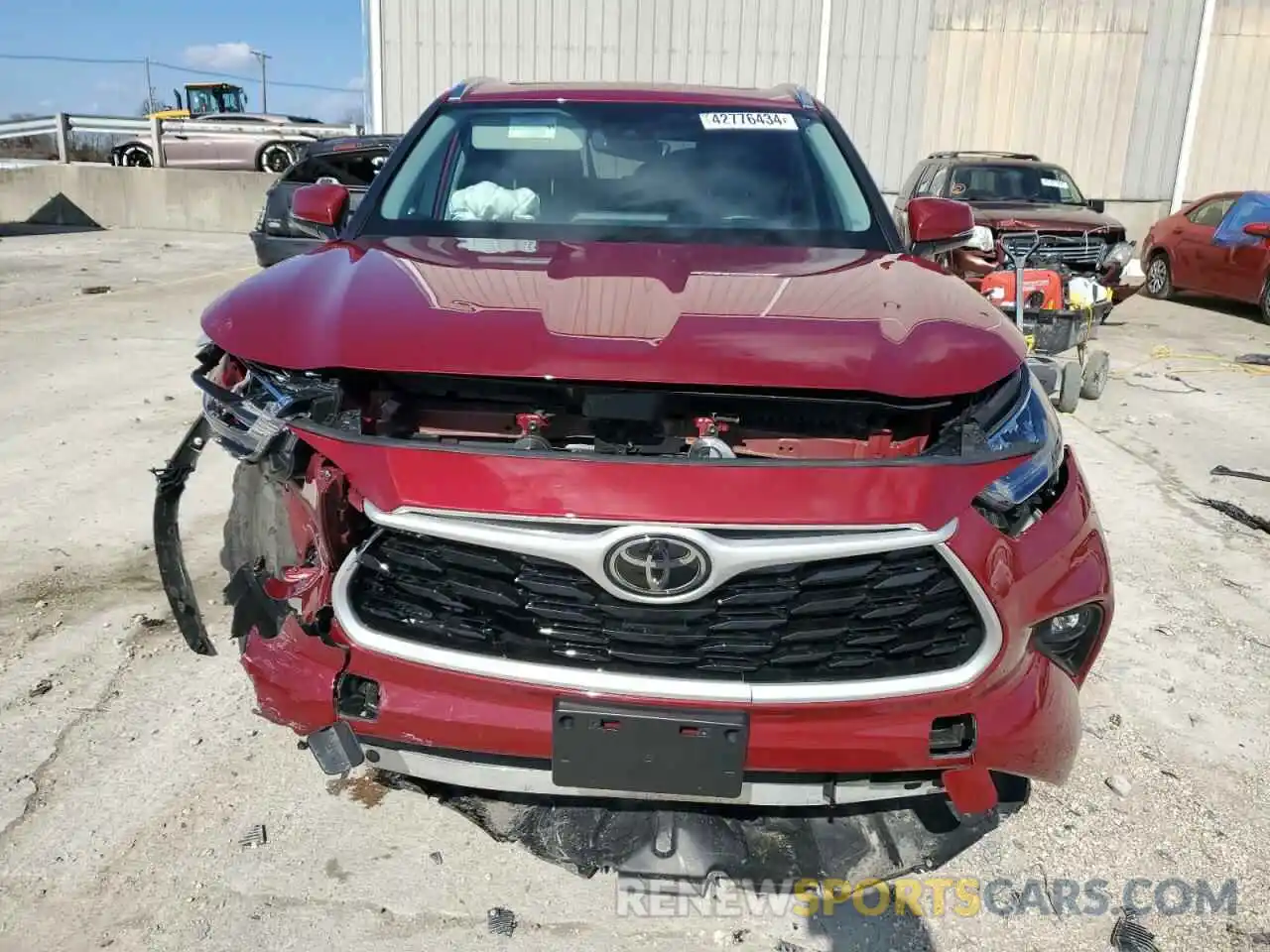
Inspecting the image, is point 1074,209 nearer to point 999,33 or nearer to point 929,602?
point 999,33

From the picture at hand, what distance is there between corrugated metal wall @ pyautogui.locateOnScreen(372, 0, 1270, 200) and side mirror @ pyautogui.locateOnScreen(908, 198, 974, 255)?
12920 mm

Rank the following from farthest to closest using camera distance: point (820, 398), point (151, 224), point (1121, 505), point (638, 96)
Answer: point (151, 224) → point (1121, 505) → point (638, 96) → point (820, 398)

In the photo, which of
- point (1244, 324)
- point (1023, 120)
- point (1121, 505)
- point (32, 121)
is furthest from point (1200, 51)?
point (32, 121)

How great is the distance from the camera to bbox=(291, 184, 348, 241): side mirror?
3.12 metres

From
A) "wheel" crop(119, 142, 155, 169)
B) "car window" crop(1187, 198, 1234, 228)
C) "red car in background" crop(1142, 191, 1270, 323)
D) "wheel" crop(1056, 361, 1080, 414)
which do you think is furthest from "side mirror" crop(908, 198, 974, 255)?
"wheel" crop(119, 142, 155, 169)

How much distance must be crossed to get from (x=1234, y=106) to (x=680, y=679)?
17243 millimetres

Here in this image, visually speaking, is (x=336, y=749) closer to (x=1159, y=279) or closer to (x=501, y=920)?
(x=501, y=920)

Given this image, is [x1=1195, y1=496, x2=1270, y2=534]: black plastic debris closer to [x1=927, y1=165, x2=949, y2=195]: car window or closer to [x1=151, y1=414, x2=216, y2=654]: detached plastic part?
[x1=151, y1=414, x2=216, y2=654]: detached plastic part

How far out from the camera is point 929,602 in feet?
5.91

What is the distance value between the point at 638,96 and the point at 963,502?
7.14 feet

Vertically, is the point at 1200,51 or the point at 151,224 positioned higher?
the point at 1200,51

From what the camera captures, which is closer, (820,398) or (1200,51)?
(820,398)

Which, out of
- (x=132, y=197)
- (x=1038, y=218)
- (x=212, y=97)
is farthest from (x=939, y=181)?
(x=212, y=97)

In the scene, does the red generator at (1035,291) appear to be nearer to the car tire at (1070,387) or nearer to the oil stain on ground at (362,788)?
the car tire at (1070,387)
